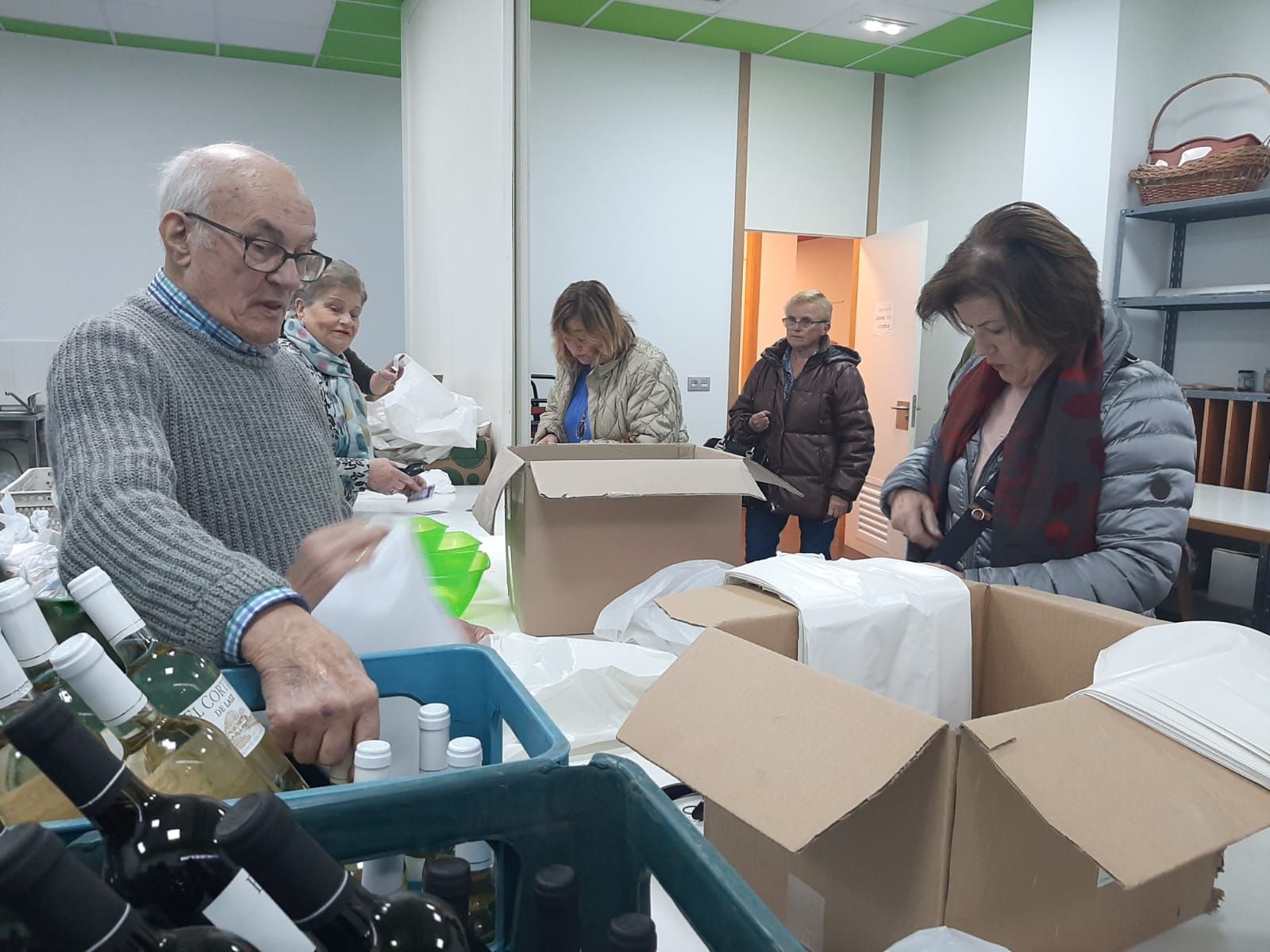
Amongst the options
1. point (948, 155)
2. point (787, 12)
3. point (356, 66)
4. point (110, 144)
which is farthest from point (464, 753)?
point (110, 144)

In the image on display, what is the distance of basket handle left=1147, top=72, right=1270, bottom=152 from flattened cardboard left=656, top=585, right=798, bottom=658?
3630 millimetres

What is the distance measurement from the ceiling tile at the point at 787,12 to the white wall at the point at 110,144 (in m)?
2.57

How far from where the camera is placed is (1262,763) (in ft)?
1.86

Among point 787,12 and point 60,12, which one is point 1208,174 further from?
point 60,12

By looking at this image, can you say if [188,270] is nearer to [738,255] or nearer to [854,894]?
[854,894]

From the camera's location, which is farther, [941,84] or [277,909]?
[941,84]

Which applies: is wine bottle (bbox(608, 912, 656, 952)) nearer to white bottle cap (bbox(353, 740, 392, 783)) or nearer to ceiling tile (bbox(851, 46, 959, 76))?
white bottle cap (bbox(353, 740, 392, 783))

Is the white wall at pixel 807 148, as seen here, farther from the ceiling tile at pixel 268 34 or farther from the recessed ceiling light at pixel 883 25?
the ceiling tile at pixel 268 34

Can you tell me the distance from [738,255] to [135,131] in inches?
150

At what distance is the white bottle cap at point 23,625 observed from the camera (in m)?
0.50

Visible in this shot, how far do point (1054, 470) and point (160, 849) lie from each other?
4.19 feet

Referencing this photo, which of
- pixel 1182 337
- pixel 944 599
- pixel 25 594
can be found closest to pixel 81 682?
pixel 25 594

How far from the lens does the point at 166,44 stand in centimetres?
513

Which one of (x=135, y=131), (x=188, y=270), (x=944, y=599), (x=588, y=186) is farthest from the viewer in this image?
(x=135, y=131)
